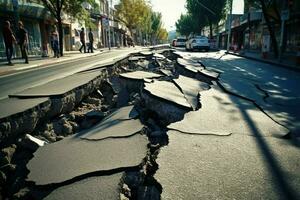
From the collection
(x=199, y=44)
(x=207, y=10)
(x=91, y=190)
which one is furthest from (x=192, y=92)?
(x=207, y=10)

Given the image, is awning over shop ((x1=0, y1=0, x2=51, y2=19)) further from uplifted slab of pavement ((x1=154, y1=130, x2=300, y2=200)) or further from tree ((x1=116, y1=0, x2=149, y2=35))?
tree ((x1=116, y1=0, x2=149, y2=35))

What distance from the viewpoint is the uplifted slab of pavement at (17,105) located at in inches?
147

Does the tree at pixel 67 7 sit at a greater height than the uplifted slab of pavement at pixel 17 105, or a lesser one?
greater

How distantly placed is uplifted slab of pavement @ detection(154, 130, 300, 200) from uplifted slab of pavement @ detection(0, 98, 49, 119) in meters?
2.02

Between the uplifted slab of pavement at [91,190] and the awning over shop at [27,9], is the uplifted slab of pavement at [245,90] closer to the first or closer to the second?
the uplifted slab of pavement at [91,190]

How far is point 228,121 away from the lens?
4.04 metres

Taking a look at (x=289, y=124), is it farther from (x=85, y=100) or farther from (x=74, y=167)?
(x=85, y=100)

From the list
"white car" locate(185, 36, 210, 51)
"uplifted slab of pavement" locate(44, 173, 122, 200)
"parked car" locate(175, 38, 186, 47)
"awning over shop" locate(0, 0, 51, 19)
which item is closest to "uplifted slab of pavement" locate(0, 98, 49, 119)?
"uplifted slab of pavement" locate(44, 173, 122, 200)

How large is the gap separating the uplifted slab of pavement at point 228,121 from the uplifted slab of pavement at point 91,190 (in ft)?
4.76

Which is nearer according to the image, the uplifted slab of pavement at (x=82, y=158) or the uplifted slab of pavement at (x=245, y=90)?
the uplifted slab of pavement at (x=82, y=158)

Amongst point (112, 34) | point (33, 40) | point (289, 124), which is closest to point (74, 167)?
point (289, 124)

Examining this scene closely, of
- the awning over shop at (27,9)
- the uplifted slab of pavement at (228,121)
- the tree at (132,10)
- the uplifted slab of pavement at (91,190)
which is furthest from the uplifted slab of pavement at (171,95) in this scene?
the tree at (132,10)

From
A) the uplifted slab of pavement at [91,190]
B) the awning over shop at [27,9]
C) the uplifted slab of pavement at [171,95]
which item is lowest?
the uplifted slab of pavement at [91,190]

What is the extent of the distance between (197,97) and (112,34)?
56486 mm
